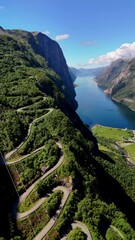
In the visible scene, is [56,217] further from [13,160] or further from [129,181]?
[129,181]

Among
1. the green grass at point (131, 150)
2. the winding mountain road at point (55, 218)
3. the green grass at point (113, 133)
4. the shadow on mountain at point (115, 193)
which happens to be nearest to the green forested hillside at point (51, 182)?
the shadow on mountain at point (115, 193)

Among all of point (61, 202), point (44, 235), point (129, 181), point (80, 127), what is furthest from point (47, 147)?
point (80, 127)

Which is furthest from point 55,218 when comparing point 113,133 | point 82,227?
point 113,133

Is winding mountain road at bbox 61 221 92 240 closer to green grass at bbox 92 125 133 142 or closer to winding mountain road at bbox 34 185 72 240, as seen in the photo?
winding mountain road at bbox 34 185 72 240

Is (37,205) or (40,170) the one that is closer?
(37,205)

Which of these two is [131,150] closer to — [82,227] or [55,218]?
[82,227]

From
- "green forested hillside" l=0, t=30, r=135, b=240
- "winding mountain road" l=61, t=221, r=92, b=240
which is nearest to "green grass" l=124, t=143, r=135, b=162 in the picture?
"green forested hillside" l=0, t=30, r=135, b=240

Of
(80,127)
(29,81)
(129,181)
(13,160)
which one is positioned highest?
(29,81)

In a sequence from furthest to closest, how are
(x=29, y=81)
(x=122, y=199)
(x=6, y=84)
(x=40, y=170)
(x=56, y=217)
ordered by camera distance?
(x=29, y=81)
(x=6, y=84)
(x=122, y=199)
(x=40, y=170)
(x=56, y=217)

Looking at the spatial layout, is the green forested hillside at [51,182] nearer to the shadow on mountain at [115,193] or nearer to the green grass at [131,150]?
the shadow on mountain at [115,193]
